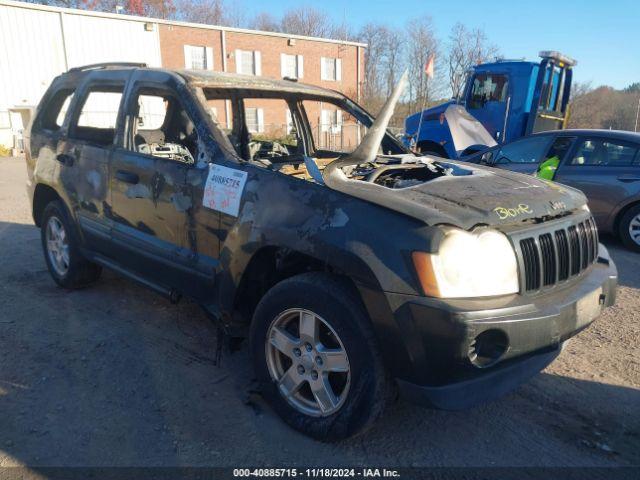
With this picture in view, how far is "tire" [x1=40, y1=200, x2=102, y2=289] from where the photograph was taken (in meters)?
4.52

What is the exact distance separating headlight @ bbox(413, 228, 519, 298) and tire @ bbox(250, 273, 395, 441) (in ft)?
1.29

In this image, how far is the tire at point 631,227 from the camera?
627 centimetres

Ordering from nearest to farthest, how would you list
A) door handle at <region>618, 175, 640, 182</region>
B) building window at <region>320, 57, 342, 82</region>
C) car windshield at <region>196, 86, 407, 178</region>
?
car windshield at <region>196, 86, 407, 178</region>, door handle at <region>618, 175, 640, 182</region>, building window at <region>320, 57, 342, 82</region>

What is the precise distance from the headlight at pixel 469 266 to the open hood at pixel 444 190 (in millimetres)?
84

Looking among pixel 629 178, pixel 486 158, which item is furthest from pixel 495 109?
pixel 629 178

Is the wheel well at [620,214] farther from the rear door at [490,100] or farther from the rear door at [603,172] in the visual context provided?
the rear door at [490,100]

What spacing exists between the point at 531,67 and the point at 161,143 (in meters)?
9.62

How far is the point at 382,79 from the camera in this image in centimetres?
4762

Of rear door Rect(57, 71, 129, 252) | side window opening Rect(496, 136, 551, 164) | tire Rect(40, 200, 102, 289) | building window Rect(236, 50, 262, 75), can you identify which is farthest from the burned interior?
building window Rect(236, 50, 262, 75)

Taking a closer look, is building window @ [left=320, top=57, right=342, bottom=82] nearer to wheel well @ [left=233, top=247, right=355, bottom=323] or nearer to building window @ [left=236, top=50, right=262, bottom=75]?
building window @ [left=236, top=50, right=262, bottom=75]

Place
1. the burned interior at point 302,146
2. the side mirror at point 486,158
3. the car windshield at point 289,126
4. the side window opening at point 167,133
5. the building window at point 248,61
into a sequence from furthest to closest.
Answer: the building window at point 248,61 < the side mirror at point 486,158 < the car windshield at point 289,126 < the side window opening at point 167,133 < the burned interior at point 302,146

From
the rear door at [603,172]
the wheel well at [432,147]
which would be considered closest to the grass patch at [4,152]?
the wheel well at [432,147]

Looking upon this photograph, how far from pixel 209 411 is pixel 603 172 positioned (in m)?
5.86

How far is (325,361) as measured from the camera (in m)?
2.56
